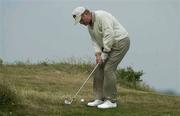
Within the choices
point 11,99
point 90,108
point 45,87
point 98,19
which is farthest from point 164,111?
point 45,87

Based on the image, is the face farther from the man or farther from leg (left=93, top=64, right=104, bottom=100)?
leg (left=93, top=64, right=104, bottom=100)

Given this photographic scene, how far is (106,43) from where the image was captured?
35.0 feet

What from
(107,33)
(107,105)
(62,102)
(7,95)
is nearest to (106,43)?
(107,33)

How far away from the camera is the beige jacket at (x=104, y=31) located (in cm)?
1066

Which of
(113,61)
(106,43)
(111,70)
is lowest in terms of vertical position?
(111,70)

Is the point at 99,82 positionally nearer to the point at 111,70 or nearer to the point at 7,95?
the point at 111,70

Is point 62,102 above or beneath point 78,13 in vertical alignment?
beneath

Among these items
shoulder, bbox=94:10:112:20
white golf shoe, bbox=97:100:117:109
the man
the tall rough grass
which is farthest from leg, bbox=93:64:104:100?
the tall rough grass

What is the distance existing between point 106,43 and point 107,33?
19 centimetres

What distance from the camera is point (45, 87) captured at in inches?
618

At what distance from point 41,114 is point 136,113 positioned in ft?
6.10

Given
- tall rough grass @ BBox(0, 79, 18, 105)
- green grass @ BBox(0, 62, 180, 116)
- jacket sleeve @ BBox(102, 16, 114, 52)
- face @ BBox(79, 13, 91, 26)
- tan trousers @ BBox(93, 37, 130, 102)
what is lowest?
green grass @ BBox(0, 62, 180, 116)

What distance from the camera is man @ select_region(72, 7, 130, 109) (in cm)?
1065

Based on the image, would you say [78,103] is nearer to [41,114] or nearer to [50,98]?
[50,98]
